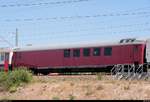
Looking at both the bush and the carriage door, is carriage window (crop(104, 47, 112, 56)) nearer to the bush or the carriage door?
the carriage door

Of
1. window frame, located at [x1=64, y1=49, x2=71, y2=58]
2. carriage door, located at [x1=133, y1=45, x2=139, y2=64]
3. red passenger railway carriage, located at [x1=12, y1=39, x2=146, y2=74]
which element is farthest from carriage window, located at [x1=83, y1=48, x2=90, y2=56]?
carriage door, located at [x1=133, y1=45, x2=139, y2=64]

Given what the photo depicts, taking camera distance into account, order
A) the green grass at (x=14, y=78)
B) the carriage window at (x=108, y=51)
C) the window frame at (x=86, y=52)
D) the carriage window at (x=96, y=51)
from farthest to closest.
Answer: the window frame at (x=86, y=52)
the carriage window at (x=96, y=51)
the carriage window at (x=108, y=51)
the green grass at (x=14, y=78)

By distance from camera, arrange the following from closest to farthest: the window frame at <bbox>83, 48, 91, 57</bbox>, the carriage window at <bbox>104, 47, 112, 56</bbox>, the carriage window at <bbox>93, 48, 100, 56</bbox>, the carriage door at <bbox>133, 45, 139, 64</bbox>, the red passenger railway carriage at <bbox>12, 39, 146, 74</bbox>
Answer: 1. the carriage door at <bbox>133, 45, 139, 64</bbox>
2. the red passenger railway carriage at <bbox>12, 39, 146, 74</bbox>
3. the carriage window at <bbox>104, 47, 112, 56</bbox>
4. the carriage window at <bbox>93, 48, 100, 56</bbox>
5. the window frame at <bbox>83, 48, 91, 57</bbox>

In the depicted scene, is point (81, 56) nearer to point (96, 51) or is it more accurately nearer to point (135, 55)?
point (96, 51)

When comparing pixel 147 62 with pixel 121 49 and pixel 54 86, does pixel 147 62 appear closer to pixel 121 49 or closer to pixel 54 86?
pixel 121 49

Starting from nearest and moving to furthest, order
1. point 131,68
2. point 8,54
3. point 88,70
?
1. point 131,68
2. point 88,70
3. point 8,54

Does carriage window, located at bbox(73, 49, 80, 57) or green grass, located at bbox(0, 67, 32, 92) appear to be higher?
green grass, located at bbox(0, 67, 32, 92)

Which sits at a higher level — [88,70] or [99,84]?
[99,84]

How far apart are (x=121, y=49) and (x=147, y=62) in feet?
8.72

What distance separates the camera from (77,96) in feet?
72.7

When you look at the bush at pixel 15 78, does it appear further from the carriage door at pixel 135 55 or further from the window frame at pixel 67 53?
the window frame at pixel 67 53

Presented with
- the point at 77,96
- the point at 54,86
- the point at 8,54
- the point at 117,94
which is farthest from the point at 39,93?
the point at 8,54

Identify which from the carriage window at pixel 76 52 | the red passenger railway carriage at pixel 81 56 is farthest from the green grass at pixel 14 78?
the carriage window at pixel 76 52

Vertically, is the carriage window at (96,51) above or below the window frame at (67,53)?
above
